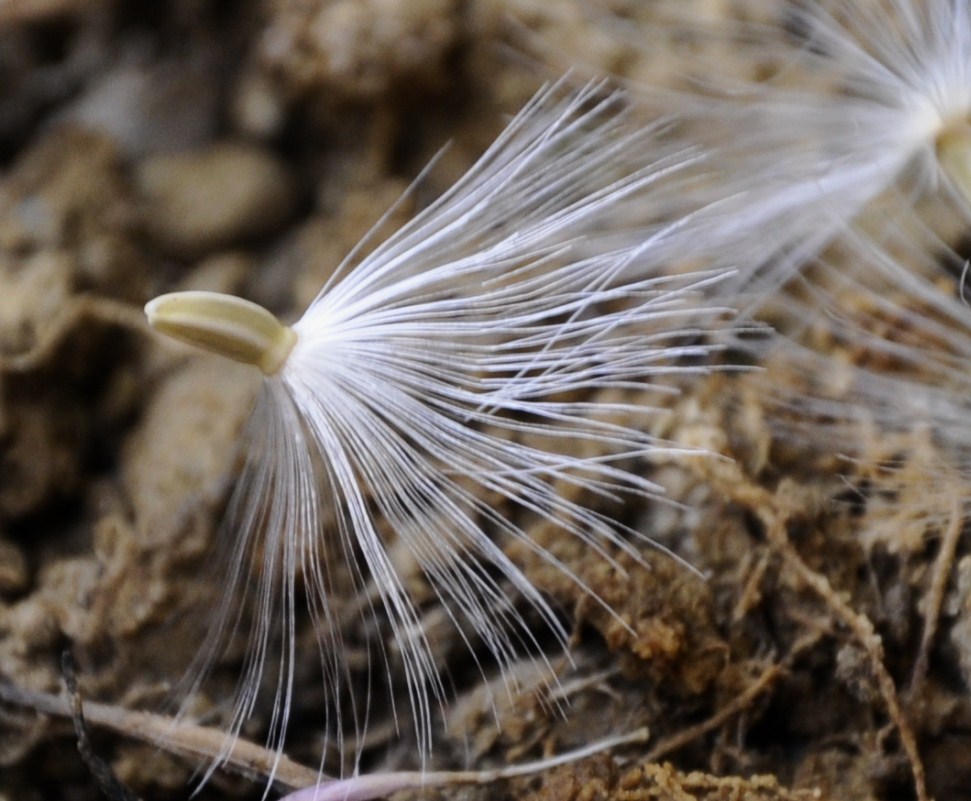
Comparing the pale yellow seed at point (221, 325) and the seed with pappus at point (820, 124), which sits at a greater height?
the seed with pappus at point (820, 124)

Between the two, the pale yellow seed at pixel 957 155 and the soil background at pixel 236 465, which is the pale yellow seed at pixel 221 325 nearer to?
the soil background at pixel 236 465

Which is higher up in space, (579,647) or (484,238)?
(484,238)

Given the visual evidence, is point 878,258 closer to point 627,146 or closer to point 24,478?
point 627,146

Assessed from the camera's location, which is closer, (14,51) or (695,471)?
(695,471)

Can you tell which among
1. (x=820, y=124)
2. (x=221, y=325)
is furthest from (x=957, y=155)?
(x=221, y=325)

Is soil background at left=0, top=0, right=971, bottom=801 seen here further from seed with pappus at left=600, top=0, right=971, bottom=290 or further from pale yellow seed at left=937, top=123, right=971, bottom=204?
pale yellow seed at left=937, top=123, right=971, bottom=204

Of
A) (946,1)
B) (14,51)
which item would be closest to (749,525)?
(946,1)

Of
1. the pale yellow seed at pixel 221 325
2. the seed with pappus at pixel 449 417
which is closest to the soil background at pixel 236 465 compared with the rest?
the seed with pappus at pixel 449 417
